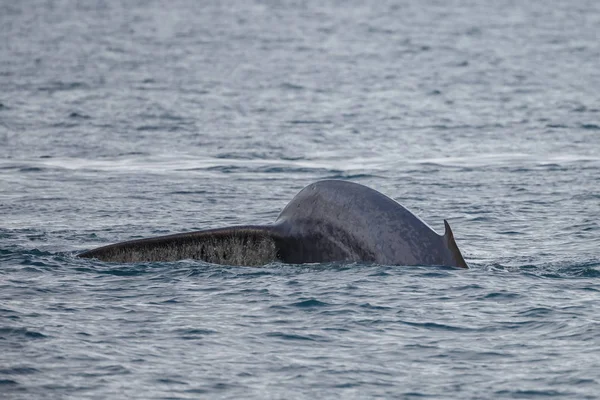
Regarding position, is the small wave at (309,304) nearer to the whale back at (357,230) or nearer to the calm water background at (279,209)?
the calm water background at (279,209)

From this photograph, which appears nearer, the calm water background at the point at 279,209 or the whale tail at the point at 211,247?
the calm water background at the point at 279,209

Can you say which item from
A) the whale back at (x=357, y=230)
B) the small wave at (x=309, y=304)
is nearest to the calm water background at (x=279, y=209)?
the small wave at (x=309, y=304)

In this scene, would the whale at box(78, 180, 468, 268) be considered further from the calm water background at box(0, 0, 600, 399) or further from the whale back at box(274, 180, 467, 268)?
the calm water background at box(0, 0, 600, 399)

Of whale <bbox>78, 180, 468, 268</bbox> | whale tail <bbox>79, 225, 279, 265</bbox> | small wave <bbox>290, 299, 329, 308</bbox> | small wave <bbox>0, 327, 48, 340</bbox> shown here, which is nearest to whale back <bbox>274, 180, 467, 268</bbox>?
whale <bbox>78, 180, 468, 268</bbox>

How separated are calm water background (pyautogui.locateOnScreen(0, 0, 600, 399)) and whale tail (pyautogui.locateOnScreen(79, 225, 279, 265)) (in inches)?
6.4

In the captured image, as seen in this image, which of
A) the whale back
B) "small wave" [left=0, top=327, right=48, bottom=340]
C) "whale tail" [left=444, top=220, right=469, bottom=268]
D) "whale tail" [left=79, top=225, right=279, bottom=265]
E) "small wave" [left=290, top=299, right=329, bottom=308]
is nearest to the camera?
"small wave" [left=0, top=327, right=48, bottom=340]

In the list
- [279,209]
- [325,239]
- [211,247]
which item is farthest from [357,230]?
[279,209]

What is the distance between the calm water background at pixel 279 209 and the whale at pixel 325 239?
205 millimetres

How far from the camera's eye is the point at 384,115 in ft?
111

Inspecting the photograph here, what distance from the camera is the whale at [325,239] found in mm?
13141

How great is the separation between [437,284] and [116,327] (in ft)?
11.6

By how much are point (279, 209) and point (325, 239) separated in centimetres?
601

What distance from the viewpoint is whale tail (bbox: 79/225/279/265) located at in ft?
45.2

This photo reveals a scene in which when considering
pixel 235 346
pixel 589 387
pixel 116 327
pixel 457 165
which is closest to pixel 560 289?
pixel 589 387
